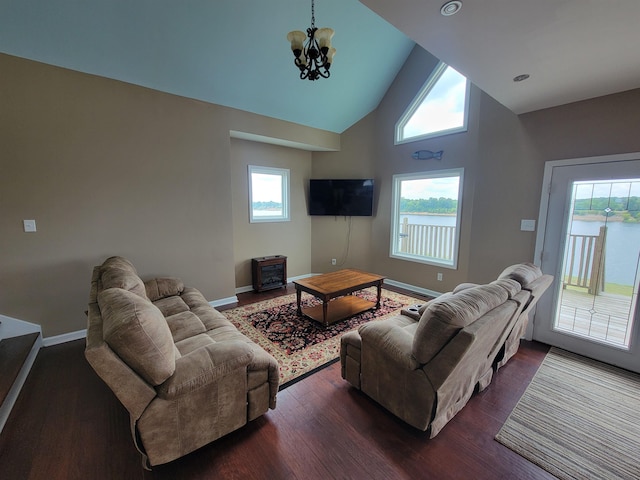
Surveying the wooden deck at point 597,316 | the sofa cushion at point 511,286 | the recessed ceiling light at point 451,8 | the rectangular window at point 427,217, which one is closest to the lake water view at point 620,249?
the wooden deck at point 597,316

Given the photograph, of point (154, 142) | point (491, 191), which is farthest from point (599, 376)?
point (154, 142)

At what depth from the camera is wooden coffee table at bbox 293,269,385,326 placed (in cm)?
312

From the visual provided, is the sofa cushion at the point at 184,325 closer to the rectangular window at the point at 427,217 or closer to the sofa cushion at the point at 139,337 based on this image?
the sofa cushion at the point at 139,337

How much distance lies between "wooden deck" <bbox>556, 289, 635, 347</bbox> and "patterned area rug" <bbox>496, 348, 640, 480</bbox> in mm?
311

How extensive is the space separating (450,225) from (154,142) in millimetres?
4441

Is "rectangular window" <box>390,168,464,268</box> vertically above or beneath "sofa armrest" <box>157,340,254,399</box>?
above

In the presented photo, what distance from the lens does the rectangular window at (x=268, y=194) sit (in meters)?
4.65

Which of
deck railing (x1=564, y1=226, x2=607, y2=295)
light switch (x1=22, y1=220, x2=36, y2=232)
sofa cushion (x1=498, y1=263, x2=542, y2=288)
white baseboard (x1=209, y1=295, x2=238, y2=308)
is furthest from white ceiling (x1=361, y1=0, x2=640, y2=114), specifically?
white baseboard (x1=209, y1=295, x2=238, y2=308)

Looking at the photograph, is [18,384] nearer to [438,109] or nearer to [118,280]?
[118,280]

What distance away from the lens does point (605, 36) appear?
156cm

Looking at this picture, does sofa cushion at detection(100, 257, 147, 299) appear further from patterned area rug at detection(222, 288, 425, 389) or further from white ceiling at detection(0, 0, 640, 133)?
white ceiling at detection(0, 0, 640, 133)

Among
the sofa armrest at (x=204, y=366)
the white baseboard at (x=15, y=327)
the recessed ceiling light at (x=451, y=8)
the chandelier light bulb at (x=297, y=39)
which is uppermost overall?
the chandelier light bulb at (x=297, y=39)

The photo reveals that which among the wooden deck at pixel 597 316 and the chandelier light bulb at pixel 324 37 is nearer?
the chandelier light bulb at pixel 324 37

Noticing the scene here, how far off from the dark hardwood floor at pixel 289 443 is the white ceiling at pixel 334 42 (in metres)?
2.53
